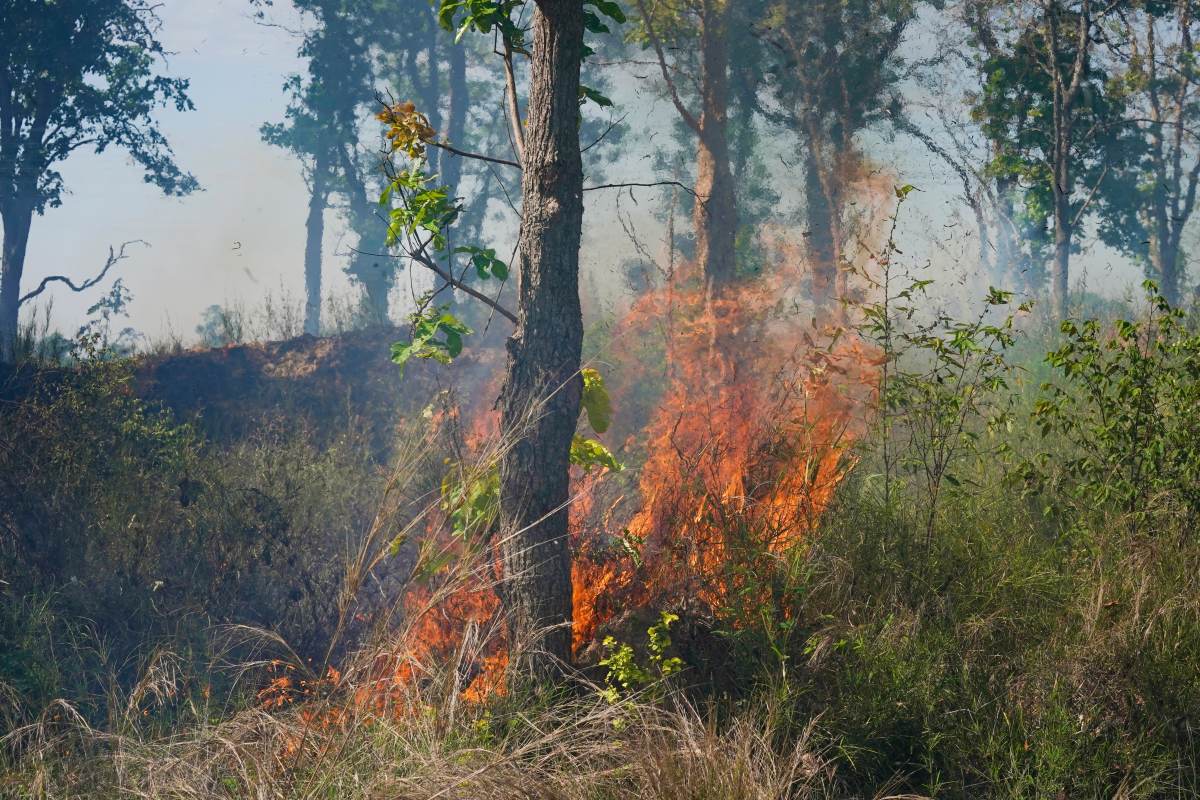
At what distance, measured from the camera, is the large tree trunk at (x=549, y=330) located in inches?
195

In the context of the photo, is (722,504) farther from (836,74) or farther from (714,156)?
(836,74)

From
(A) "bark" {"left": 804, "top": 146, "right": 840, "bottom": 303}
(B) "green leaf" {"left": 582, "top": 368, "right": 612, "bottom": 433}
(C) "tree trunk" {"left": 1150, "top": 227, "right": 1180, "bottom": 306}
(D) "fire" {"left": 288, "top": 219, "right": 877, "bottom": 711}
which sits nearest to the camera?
(D) "fire" {"left": 288, "top": 219, "right": 877, "bottom": 711}

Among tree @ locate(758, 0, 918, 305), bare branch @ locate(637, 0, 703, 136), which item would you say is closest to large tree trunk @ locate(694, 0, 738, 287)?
bare branch @ locate(637, 0, 703, 136)

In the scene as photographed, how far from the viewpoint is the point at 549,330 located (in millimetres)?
5016

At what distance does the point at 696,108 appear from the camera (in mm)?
22000

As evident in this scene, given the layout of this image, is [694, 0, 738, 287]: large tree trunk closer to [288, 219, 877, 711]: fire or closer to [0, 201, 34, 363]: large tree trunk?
[288, 219, 877, 711]: fire

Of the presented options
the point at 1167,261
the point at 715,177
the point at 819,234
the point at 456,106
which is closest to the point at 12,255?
the point at 456,106

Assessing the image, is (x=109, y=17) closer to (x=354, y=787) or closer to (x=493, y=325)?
(x=493, y=325)

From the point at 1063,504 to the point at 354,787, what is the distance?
4204 mm

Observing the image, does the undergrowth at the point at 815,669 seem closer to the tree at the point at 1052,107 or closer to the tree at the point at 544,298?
the tree at the point at 544,298

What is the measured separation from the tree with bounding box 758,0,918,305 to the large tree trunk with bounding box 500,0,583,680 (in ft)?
43.7

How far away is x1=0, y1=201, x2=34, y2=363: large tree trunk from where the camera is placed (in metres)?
18.7

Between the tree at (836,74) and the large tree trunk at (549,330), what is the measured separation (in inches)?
524

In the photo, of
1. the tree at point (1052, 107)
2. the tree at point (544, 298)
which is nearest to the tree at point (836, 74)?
the tree at point (1052, 107)
